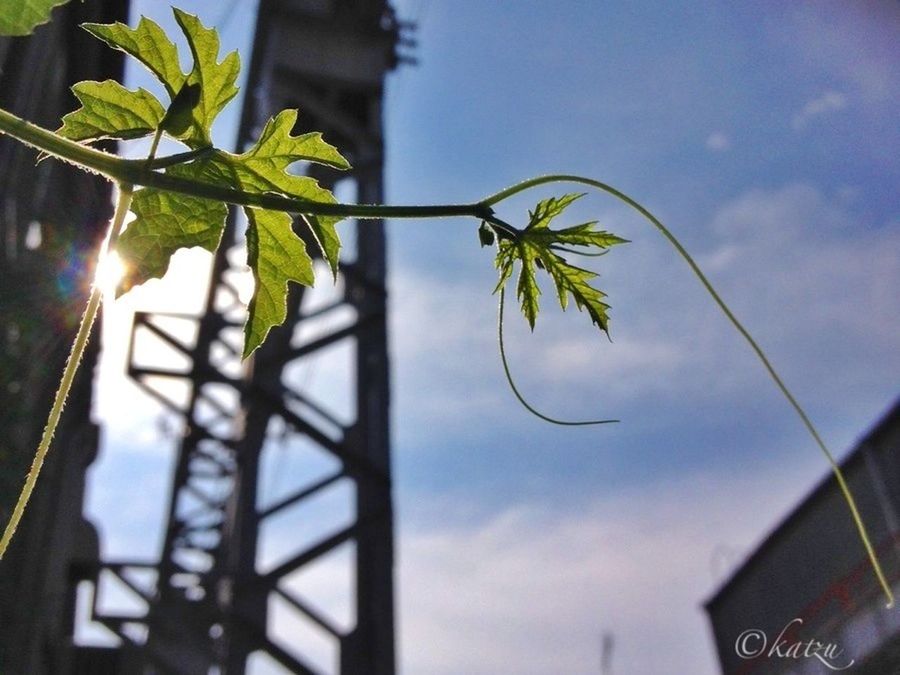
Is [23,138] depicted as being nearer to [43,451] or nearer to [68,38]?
[43,451]

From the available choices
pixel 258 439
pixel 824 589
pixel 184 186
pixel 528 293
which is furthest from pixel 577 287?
pixel 258 439

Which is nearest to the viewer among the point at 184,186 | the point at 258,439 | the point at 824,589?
the point at 184,186

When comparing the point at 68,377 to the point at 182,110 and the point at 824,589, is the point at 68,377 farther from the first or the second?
the point at 824,589

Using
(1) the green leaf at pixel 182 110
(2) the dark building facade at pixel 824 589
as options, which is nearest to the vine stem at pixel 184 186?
(1) the green leaf at pixel 182 110

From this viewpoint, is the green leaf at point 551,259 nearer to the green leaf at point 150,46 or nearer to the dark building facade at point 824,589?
the green leaf at point 150,46

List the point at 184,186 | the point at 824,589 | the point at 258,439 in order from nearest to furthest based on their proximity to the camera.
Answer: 1. the point at 184,186
2. the point at 824,589
3. the point at 258,439

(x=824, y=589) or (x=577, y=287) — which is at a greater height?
(x=824, y=589)

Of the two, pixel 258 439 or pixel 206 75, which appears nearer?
pixel 206 75
